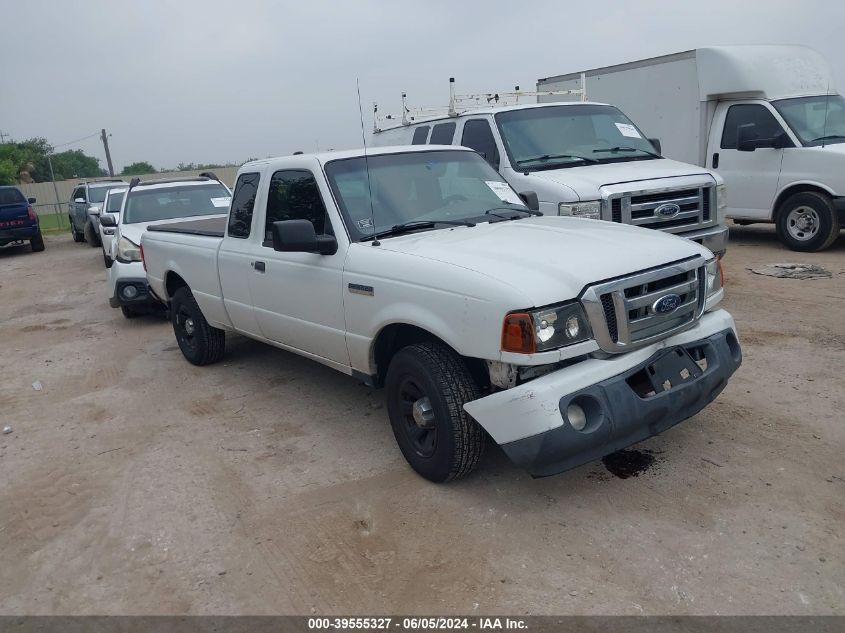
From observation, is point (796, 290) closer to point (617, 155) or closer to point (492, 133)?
point (617, 155)

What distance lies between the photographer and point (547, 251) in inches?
147

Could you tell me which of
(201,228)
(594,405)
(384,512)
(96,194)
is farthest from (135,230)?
(96,194)

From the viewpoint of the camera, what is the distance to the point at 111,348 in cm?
770

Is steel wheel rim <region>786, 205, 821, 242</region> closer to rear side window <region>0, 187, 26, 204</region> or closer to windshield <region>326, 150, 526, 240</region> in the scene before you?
windshield <region>326, 150, 526, 240</region>

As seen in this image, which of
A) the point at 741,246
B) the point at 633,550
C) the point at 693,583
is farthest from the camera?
the point at 741,246

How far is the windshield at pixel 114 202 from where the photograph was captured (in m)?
13.7

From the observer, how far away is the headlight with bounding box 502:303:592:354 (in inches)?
129

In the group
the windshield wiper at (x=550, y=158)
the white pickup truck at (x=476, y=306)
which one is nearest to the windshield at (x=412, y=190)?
the white pickup truck at (x=476, y=306)

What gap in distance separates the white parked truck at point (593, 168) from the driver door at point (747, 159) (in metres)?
2.36

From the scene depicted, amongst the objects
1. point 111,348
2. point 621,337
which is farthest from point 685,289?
point 111,348

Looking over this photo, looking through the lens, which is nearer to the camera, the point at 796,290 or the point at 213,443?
the point at 213,443

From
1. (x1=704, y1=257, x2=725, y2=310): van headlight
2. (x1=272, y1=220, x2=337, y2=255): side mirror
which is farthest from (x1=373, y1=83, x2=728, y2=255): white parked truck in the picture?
(x1=272, y1=220, x2=337, y2=255): side mirror

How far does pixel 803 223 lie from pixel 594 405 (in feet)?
25.9

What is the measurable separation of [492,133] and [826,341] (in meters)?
4.00
